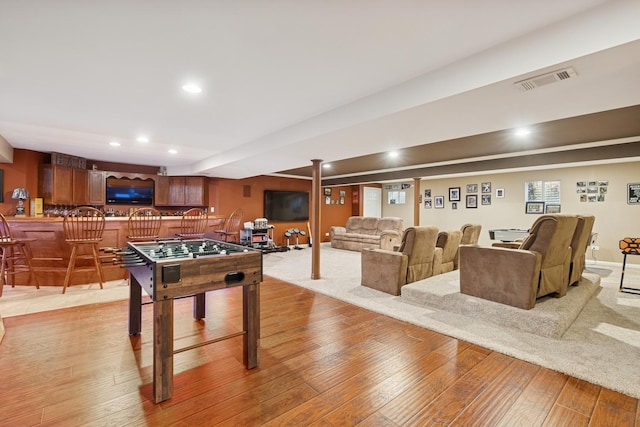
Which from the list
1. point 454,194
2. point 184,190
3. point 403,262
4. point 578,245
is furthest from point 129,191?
point 454,194

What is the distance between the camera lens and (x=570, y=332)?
2.77 m

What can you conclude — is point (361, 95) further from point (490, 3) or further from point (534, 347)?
point (534, 347)

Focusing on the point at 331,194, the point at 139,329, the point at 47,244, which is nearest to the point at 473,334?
the point at 139,329

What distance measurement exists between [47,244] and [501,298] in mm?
6310

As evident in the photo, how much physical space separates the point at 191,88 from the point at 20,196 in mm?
4863

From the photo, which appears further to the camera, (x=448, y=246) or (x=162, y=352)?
(x=448, y=246)

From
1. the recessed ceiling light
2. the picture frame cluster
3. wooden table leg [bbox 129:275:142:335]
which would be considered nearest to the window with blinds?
the picture frame cluster

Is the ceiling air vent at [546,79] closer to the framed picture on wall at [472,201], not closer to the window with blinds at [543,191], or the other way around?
the window with blinds at [543,191]

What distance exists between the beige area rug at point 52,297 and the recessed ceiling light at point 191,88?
286cm

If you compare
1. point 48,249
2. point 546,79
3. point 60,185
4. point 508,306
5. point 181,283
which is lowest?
point 508,306

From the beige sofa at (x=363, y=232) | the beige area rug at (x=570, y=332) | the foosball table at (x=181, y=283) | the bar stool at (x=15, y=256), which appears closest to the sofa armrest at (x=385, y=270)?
the beige area rug at (x=570, y=332)

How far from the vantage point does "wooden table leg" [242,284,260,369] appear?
2.14 metres

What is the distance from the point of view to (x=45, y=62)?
2.31 m

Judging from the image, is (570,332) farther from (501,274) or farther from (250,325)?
(250,325)
